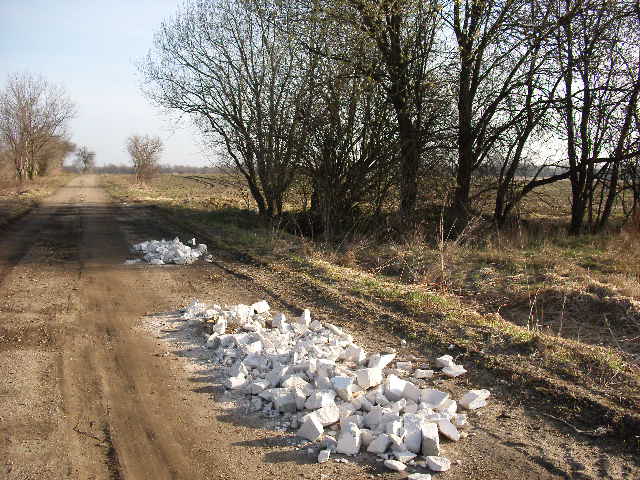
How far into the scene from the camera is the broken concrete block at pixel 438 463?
3375 millimetres

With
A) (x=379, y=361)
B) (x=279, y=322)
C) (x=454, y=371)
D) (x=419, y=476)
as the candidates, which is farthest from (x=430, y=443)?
(x=279, y=322)

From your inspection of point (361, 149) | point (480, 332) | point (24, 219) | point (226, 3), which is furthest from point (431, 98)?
point (24, 219)

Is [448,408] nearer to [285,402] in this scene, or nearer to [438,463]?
[438,463]

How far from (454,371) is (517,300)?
3.43 metres

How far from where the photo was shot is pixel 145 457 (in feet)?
11.5

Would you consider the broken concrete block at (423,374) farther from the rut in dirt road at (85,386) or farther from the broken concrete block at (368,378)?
the rut in dirt road at (85,386)

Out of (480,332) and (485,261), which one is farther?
(485,261)

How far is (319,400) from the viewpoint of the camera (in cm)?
405

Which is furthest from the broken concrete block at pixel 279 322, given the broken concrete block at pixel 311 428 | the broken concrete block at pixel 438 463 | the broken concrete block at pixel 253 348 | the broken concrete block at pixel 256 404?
the broken concrete block at pixel 438 463

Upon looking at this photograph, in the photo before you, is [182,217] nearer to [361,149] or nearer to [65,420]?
[361,149]

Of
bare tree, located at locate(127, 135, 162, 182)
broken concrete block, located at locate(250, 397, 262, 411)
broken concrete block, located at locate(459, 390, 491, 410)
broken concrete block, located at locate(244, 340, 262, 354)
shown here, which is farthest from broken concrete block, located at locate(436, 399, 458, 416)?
bare tree, located at locate(127, 135, 162, 182)

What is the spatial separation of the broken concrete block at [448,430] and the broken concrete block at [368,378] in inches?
30.7

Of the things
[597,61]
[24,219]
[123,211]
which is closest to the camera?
[597,61]

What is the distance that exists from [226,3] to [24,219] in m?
10.2
